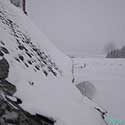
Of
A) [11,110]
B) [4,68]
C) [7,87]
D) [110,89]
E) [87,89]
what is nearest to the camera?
[11,110]

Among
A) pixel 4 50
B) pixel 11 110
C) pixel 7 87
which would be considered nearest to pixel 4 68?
pixel 7 87

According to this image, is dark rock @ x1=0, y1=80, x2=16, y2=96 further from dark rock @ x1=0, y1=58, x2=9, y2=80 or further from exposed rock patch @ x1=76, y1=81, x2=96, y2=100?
exposed rock patch @ x1=76, y1=81, x2=96, y2=100

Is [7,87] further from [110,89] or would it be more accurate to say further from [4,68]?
[110,89]

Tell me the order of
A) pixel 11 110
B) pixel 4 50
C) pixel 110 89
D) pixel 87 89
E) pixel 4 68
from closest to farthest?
pixel 11 110 < pixel 4 68 < pixel 4 50 < pixel 87 89 < pixel 110 89

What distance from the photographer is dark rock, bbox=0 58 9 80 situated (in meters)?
3.92

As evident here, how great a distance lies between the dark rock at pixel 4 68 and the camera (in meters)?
3.92

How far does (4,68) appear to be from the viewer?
406 centimetres

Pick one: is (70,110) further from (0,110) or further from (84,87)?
(84,87)

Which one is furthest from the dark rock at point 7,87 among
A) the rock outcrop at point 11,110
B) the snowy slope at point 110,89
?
the snowy slope at point 110,89

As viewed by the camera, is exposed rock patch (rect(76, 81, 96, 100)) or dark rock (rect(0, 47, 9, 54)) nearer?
dark rock (rect(0, 47, 9, 54))

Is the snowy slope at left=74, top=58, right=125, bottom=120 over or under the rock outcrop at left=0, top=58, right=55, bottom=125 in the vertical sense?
over

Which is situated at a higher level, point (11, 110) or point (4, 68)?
point (4, 68)

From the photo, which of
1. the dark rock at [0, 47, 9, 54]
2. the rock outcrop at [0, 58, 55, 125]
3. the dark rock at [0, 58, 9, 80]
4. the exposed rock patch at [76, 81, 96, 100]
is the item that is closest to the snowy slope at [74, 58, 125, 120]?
the exposed rock patch at [76, 81, 96, 100]

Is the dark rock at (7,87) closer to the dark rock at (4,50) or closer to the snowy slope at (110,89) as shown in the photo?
the dark rock at (4,50)
